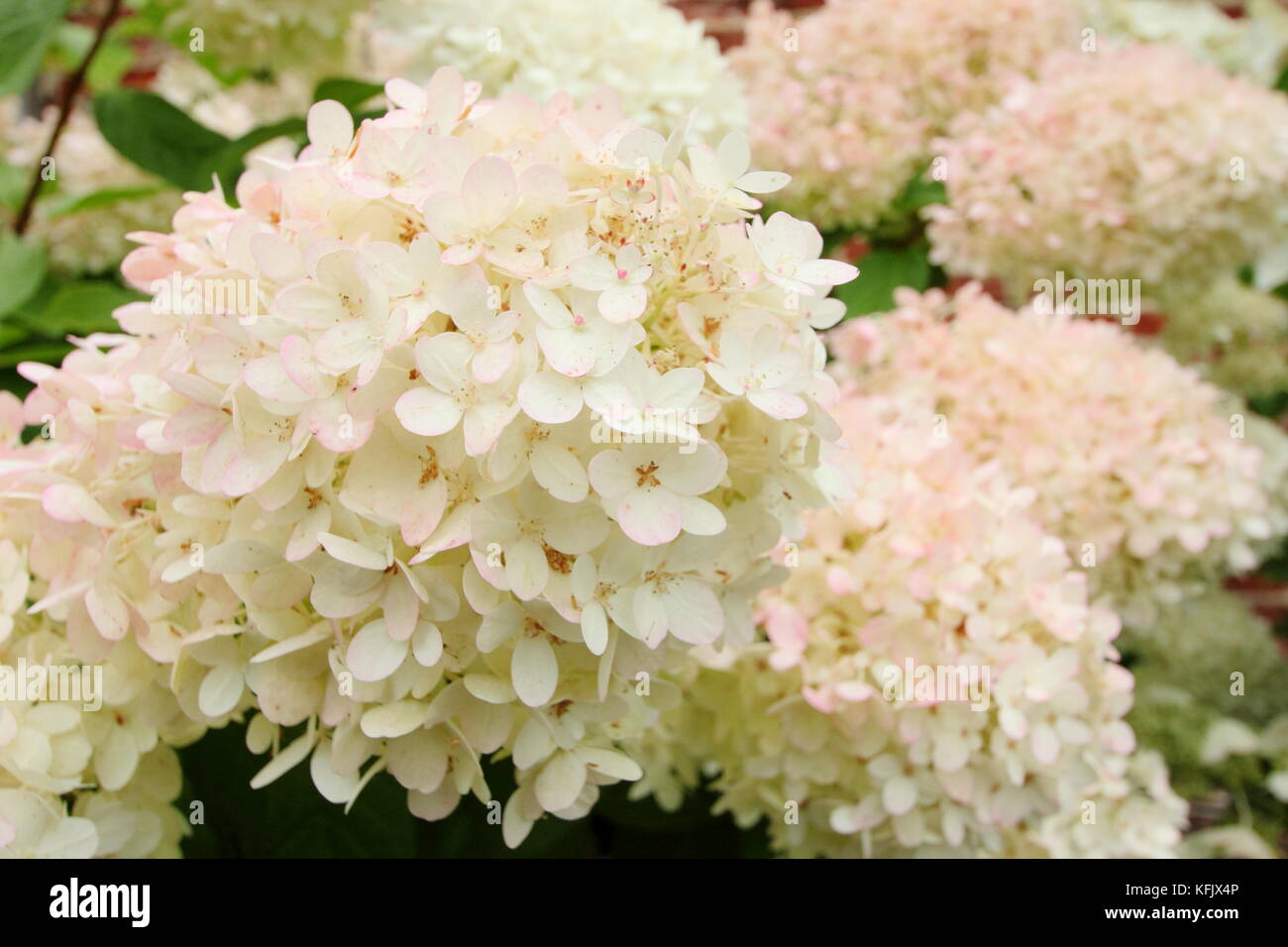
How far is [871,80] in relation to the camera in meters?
0.88

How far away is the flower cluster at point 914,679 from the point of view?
1.88ft

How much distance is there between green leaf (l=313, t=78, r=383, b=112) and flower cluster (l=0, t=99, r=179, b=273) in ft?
0.61

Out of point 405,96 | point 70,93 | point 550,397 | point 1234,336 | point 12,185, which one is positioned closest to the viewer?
point 550,397

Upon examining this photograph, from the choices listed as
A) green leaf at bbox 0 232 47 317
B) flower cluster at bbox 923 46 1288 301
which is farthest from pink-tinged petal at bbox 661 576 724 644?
green leaf at bbox 0 232 47 317

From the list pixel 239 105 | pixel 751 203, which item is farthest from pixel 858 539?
pixel 239 105

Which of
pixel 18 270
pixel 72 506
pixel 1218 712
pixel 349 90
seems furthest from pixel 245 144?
pixel 1218 712

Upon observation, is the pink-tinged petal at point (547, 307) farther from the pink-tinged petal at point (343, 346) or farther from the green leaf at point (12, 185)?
the green leaf at point (12, 185)

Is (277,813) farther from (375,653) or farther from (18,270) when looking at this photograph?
(18,270)

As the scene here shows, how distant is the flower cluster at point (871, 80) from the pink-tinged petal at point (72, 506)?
0.56 m

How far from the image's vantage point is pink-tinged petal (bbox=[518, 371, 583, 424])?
391 millimetres

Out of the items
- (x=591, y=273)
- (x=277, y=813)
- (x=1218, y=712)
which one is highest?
(x=591, y=273)

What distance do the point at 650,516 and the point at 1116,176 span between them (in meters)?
0.58

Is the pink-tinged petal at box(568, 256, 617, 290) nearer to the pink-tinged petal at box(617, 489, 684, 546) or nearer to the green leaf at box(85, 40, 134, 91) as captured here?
the pink-tinged petal at box(617, 489, 684, 546)

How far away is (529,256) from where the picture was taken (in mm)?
423
